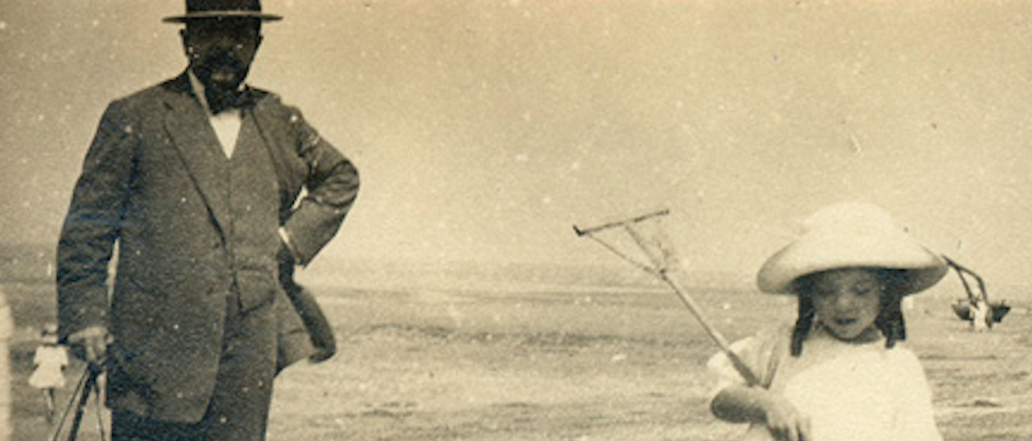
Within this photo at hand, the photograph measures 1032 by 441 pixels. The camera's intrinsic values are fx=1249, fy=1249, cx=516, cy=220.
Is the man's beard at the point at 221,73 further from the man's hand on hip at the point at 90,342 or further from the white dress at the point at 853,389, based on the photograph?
the white dress at the point at 853,389

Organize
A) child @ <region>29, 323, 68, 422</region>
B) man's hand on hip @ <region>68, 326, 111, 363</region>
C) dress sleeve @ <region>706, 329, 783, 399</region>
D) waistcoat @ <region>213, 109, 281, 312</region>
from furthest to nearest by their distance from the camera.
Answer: child @ <region>29, 323, 68, 422</region> < dress sleeve @ <region>706, 329, 783, 399</region> < waistcoat @ <region>213, 109, 281, 312</region> < man's hand on hip @ <region>68, 326, 111, 363</region>

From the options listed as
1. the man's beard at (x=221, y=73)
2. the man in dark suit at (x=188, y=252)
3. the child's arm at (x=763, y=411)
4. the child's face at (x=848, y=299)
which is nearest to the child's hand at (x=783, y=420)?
the child's arm at (x=763, y=411)

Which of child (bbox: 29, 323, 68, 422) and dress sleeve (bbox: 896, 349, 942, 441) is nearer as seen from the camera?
dress sleeve (bbox: 896, 349, 942, 441)

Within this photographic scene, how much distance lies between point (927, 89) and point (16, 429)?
182 inches

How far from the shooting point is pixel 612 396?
26.0 ft

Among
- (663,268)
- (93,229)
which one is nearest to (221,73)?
(93,229)

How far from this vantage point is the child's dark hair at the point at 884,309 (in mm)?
2906

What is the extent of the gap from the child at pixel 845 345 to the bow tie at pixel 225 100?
129 centimetres

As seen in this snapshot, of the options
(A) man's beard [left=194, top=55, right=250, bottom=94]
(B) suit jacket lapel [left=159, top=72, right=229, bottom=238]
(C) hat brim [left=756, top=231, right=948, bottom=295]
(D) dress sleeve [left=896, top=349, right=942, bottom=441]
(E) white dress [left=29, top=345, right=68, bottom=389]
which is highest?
(A) man's beard [left=194, top=55, right=250, bottom=94]

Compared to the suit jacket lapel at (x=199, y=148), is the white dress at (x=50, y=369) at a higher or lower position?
lower

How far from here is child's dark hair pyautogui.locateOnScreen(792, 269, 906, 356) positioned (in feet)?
9.53

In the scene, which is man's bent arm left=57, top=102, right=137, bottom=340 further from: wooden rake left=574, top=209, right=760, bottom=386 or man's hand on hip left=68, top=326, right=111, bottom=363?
wooden rake left=574, top=209, right=760, bottom=386

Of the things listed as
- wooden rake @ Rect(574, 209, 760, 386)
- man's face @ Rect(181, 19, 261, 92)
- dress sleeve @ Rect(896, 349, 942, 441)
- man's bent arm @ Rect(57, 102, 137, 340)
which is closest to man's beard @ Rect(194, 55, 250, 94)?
man's face @ Rect(181, 19, 261, 92)

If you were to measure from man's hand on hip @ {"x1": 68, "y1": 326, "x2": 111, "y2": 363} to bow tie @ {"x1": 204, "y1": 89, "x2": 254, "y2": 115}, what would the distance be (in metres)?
0.56
